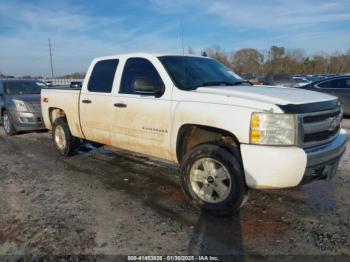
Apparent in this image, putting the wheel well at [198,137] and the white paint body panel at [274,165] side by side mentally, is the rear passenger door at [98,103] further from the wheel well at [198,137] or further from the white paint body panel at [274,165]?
the white paint body panel at [274,165]

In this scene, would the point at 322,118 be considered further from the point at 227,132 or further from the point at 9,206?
the point at 9,206

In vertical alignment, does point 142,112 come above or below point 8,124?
above

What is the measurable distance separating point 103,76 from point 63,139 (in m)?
1.99

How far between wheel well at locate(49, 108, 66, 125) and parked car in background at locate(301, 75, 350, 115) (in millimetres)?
9036

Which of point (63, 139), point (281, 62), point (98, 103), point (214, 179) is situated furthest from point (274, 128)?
point (281, 62)

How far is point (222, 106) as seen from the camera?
3.92 meters

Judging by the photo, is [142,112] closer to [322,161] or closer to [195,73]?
[195,73]

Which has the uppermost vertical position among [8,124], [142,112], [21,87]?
[21,87]

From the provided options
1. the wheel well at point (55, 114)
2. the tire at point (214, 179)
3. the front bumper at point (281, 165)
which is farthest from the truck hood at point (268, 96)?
the wheel well at point (55, 114)

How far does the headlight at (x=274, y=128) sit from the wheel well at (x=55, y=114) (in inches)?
183

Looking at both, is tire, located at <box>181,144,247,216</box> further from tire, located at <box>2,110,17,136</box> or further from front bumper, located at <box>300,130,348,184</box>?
tire, located at <box>2,110,17,136</box>

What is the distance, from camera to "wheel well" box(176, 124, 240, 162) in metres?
4.17

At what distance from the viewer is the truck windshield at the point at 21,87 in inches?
409

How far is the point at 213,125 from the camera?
4.00 meters
